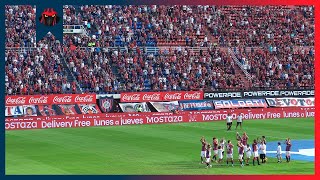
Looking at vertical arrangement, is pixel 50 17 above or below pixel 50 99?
above

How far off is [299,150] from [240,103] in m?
17.8

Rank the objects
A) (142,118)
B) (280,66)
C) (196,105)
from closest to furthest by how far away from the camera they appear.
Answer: (142,118) < (196,105) < (280,66)

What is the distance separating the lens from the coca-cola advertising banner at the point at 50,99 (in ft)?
153

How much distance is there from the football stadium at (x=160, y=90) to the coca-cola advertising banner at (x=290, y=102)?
0.28 ft

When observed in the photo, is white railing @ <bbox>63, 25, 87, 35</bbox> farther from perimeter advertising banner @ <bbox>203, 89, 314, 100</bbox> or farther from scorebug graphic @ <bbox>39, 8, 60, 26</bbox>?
scorebug graphic @ <bbox>39, 8, 60, 26</bbox>

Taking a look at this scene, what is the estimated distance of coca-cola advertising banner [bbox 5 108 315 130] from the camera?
4559 cm

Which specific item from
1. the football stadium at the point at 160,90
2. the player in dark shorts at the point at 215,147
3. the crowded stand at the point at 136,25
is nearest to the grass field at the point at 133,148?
the football stadium at the point at 160,90

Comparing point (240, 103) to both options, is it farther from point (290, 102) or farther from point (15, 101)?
point (15, 101)

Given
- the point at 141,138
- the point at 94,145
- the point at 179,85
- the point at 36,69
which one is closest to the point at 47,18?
the point at 94,145

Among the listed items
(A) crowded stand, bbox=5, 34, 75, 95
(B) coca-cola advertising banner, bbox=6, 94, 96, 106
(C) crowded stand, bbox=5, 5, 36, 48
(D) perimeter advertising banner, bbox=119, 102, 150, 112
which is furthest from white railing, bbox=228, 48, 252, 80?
(C) crowded stand, bbox=5, 5, 36, 48

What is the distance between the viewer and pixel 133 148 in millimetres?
37500

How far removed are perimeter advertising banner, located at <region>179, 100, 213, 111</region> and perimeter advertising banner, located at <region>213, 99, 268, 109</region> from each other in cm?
59

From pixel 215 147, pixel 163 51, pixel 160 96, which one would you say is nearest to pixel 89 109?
pixel 160 96

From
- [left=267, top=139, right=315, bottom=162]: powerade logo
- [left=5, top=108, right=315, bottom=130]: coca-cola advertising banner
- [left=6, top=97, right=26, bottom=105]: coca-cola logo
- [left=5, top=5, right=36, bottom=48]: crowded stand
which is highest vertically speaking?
[left=5, top=5, right=36, bottom=48]: crowded stand
